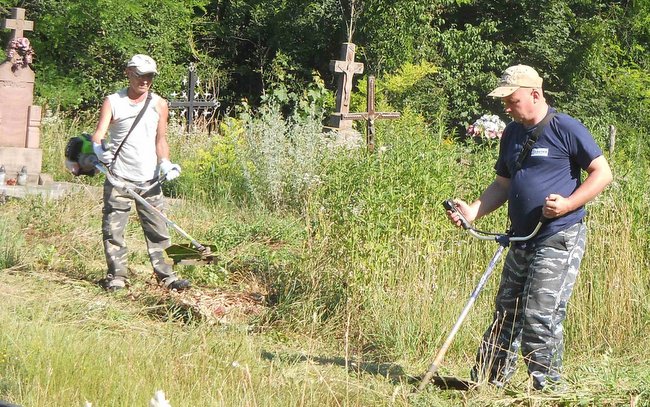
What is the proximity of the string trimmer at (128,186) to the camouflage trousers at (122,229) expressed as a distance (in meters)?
0.08

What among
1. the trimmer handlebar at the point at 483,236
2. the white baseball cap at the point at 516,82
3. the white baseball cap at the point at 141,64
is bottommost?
the trimmer handlebar at the point at 483,236

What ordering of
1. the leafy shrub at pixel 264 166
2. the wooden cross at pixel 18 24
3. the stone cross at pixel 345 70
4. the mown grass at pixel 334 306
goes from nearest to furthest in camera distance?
the mown grass at pixel 334 306
the leafy shrub at pixel 264 166
the wooden cross at pixel 18 24
the stone cross at pixel 345 70

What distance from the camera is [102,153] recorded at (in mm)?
7684

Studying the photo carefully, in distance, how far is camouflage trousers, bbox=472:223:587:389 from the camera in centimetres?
521

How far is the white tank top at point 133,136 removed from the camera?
25.2ft

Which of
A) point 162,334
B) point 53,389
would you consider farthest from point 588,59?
point 53,389

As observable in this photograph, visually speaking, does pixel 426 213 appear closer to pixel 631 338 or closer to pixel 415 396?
pixel 631 338

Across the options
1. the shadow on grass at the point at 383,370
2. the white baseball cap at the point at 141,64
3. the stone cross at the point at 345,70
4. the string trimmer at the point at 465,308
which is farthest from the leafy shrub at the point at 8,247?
the stone cross at the point at 345,70

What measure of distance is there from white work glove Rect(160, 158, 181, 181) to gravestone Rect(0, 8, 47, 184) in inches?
174

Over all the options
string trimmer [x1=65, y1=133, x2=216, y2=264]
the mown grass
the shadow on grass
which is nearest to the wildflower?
the mown grass

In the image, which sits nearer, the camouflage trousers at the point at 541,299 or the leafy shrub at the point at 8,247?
the camouflage trousers at the point at 541,299

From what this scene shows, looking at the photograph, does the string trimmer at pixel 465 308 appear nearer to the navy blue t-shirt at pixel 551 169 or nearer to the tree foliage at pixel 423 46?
the navy blue t-shirt at pixel 551 169

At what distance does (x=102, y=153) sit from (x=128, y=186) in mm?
306

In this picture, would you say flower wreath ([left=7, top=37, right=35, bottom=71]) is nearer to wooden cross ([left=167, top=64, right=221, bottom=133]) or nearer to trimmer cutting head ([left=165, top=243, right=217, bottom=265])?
wooden cross ([left=167, top=64, right=221, bottom=133])
